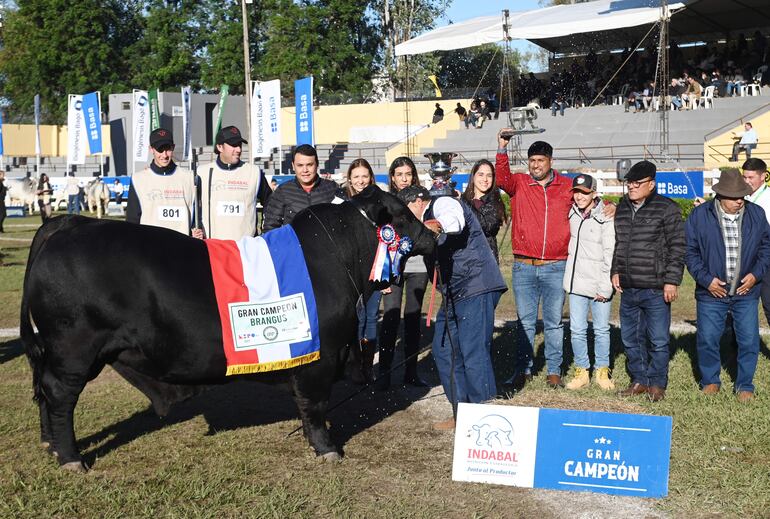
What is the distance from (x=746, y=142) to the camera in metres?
26.8

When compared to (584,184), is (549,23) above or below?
above

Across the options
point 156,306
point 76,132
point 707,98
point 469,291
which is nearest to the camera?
Result: point 156,306

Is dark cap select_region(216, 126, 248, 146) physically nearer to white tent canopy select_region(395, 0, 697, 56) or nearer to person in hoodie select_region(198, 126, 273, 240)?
person in hoodie select_region(198, 126, 273, 240)

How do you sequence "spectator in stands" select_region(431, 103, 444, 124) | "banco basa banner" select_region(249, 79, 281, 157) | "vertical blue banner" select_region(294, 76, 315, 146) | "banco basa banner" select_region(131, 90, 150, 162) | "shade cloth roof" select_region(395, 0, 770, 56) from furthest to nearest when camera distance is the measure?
"spectator in stands" select_region(431, 103, 444, 124) < "banco basa banner" select_region(131, 90, 150, 162) < "banco basa banner" select_region(249, 79, 281, 157) < "vertical blue banner" select_region(294, 76, 315, 146) < "shade cloth roof" select_region(395, 0, 770, 56)

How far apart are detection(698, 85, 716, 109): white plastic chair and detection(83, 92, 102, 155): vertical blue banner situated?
1036 inches

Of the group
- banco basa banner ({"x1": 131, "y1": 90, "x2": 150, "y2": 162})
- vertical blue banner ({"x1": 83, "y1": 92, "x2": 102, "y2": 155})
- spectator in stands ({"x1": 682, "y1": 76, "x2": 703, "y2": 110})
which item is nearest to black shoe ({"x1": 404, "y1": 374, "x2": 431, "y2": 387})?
spectator in stands ({"x1": 682, "y1": 76, "x2": 703, "y2": 110})

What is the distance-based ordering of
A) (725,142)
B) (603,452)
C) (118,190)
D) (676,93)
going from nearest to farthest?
1. (603,452)
2. (725,142)
3. (676,93)
4. (118,190)

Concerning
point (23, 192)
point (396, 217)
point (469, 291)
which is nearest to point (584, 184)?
point (469, 291)

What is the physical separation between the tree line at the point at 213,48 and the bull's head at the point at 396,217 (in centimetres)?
4274

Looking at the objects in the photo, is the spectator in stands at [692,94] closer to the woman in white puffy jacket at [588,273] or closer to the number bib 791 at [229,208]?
the woman in white puffy jacket at [588,273]

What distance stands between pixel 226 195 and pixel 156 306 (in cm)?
233

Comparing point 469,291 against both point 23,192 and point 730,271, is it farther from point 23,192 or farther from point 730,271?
point 23,192

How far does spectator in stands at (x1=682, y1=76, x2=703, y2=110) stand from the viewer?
32.2m

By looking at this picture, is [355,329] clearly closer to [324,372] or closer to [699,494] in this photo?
[324,372]
